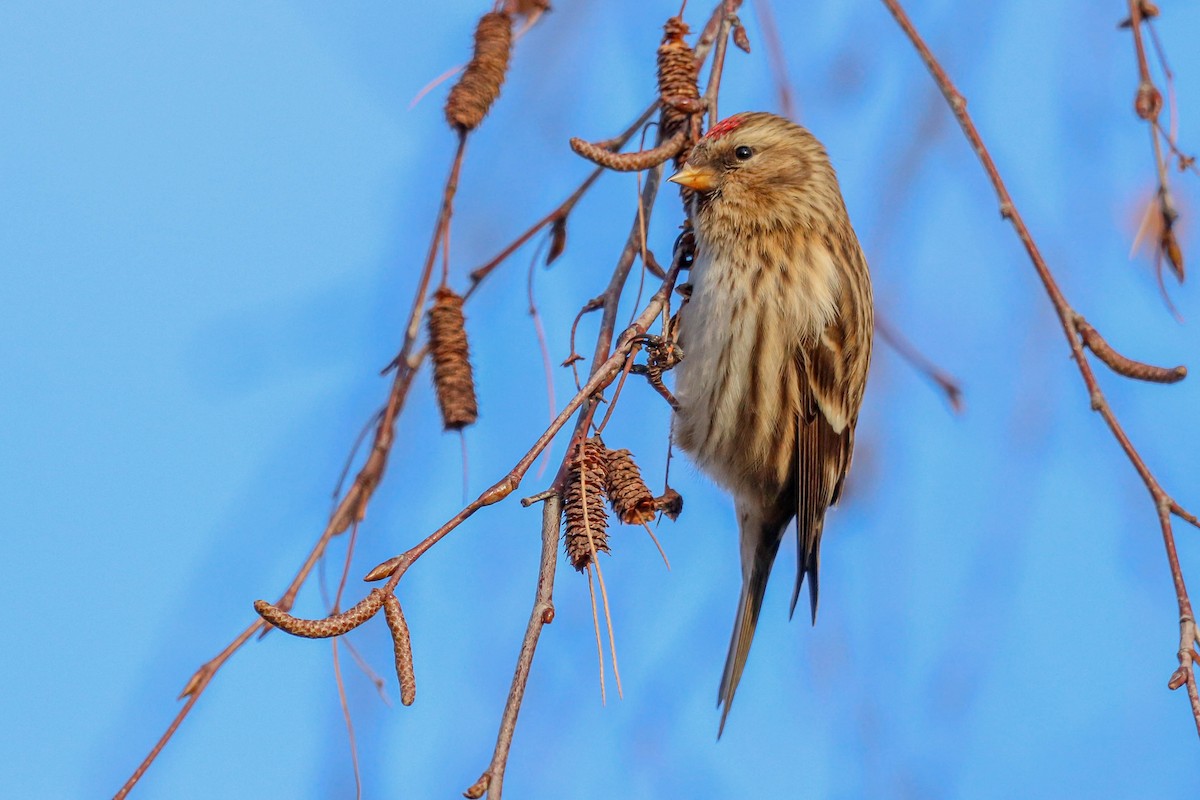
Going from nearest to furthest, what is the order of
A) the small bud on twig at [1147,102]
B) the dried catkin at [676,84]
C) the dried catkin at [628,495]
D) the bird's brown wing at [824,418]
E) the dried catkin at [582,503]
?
the dried catkin at [582,503]
the dried catkin at [628,495]
the small bud on twig at [1147,102]
the dried catkin at [676,84]
the bird's brown wing at [824,418]

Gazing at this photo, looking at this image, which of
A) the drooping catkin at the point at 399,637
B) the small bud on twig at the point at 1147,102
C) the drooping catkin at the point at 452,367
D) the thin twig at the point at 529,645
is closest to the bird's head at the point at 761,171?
the drooping catkin at the point at 452,367

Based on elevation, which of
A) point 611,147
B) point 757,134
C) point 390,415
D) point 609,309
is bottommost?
point 390,415

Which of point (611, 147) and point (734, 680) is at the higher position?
point (611, 147)

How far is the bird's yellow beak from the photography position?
7.58ft

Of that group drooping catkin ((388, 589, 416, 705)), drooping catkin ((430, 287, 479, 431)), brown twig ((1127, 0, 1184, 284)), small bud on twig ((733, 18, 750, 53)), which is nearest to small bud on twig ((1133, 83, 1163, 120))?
brown twig ((1127, 0, 1184, 284))

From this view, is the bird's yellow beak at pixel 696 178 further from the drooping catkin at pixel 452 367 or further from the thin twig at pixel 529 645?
the thin twig at pixel 529 645

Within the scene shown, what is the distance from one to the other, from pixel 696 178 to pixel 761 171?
0.26m

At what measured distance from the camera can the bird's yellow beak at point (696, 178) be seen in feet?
7.58

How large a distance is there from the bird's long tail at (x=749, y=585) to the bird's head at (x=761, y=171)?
730mm

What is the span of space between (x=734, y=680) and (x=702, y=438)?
52cm

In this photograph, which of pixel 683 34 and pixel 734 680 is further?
pixel 734 680

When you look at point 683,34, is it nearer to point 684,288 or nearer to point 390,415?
point 684,288

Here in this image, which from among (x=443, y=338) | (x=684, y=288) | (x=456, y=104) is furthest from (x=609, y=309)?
(x=684, y=288)

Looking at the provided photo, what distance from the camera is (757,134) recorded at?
2598mm
